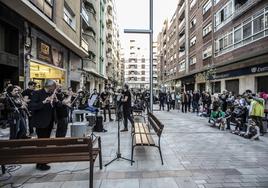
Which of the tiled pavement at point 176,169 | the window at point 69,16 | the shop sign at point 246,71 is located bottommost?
the tiled pavement at point 176,169

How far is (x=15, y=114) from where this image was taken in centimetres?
768

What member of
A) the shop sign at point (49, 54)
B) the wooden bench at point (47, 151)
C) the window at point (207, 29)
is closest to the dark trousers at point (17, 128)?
the wooden bench at point (47, 151)

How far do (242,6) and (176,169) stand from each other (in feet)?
64.1

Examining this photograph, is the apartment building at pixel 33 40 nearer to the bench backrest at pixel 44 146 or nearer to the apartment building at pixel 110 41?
the bench backrest at pixel 44 146

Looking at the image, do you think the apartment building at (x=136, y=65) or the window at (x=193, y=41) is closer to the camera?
the window at (x=193, y=41)

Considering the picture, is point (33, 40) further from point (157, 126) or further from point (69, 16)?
point (157, 126)

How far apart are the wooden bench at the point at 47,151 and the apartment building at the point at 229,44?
649 inches

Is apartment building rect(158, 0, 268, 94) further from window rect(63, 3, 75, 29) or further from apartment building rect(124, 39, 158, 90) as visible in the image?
apartment building rect(124, 39, 158, 90)

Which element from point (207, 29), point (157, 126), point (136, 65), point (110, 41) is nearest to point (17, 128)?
point (157, 126)

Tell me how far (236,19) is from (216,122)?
1407 cm

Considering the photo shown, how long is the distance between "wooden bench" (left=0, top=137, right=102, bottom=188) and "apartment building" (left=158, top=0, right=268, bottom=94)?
1649cm

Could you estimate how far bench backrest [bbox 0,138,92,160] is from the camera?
4164mm

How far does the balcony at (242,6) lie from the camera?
770 inches

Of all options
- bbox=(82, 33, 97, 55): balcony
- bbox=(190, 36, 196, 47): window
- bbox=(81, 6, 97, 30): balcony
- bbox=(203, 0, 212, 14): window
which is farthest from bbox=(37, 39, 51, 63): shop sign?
bbox=(190, 36, 196, 47): window
